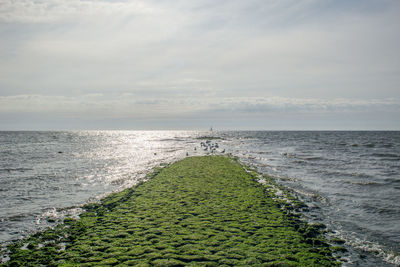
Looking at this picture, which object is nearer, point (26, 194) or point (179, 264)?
point (179, 264)

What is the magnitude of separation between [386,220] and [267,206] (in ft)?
22.9

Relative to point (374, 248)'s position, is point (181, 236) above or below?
above

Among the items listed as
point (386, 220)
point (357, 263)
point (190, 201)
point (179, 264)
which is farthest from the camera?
point (190, 201)

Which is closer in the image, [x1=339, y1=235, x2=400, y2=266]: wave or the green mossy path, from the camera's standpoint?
the green mossy path

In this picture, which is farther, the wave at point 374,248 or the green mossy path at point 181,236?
the wave at point 374,248

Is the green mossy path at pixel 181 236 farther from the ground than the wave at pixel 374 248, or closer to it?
farther from the ground

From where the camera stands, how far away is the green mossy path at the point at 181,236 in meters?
9.75

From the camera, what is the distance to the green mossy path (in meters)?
9.75

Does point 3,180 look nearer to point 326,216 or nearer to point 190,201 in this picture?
point 190,201

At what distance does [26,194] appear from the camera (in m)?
21.4

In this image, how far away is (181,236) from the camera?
37.8 ft

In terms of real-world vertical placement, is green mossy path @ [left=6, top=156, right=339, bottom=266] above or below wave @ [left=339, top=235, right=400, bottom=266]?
above

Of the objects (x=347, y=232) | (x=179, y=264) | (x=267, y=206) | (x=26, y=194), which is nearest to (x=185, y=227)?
(x=179, y=264)

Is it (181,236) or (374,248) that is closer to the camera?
(181,236)
